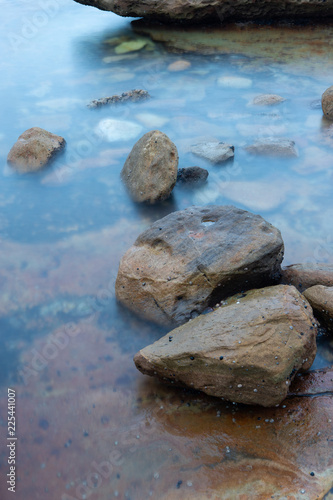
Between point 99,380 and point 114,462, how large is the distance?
0.60 m

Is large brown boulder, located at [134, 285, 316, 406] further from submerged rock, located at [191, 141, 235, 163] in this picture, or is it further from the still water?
submerged rock, located at [191, 141, 235, 163]

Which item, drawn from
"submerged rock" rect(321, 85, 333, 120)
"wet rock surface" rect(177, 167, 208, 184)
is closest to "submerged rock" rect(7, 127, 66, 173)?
"wet rock surface" rect(177, 167, 208, 184)

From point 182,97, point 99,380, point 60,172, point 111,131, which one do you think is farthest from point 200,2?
point 99,380

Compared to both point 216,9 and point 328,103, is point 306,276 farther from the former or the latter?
point 216,9

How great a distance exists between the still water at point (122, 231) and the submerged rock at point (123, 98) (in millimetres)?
174

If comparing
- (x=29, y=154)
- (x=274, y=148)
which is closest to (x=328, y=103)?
(x=274, y=148)

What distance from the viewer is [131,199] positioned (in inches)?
192

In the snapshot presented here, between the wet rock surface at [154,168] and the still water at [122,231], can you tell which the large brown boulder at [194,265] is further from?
the wet rock surface at [154,168]

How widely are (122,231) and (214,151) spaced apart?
64.9 inches

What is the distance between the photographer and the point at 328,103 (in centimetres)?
605

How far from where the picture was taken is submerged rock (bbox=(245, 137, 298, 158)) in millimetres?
5469

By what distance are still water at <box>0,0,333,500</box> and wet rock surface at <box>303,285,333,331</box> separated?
6.9 inches

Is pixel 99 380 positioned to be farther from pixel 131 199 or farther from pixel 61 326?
pixel 131 199

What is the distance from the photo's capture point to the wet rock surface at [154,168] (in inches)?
182
